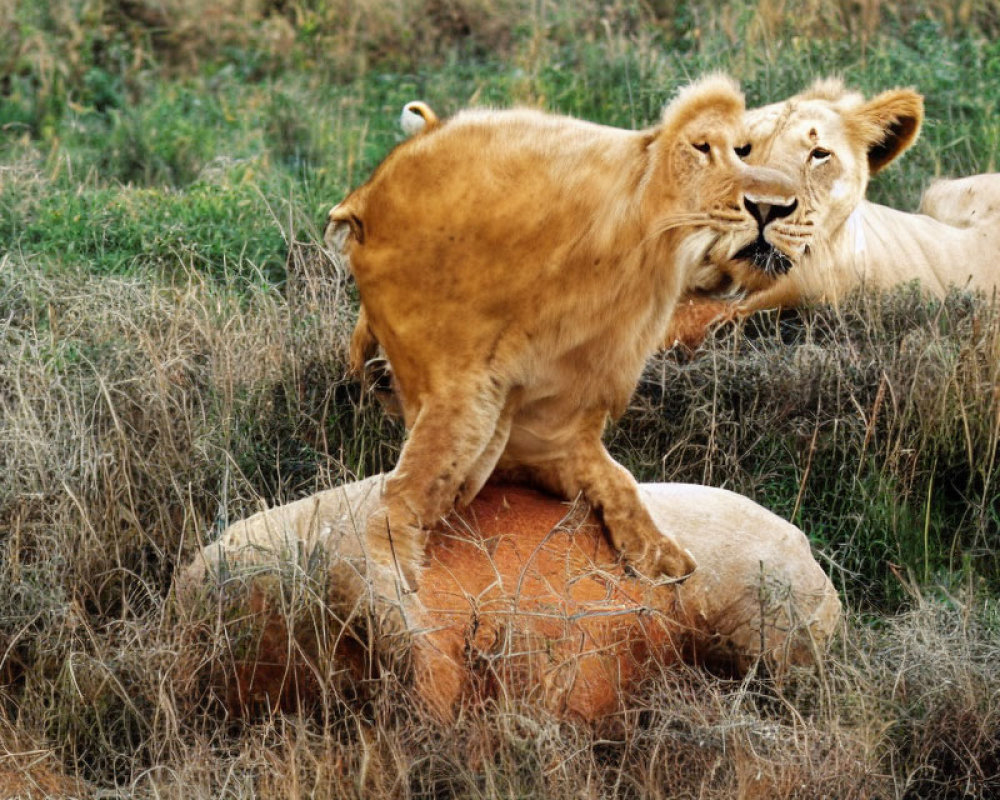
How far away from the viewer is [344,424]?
595 centimetres

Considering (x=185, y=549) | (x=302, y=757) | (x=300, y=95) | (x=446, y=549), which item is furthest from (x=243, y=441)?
(x=300, y=95)

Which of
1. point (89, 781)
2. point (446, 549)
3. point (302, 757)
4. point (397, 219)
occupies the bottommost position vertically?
point (89, 781)

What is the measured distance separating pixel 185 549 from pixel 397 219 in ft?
4.79

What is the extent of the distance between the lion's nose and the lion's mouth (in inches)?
1.8

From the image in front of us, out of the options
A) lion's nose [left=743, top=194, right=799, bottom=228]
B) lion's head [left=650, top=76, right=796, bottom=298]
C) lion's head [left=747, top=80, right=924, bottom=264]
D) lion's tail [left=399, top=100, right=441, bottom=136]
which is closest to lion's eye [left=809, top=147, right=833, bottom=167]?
lion's head [left=747, top=80, right=924, bottom=264]

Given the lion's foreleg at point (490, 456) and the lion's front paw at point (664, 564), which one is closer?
the lion's foreleg at point (490, 456)

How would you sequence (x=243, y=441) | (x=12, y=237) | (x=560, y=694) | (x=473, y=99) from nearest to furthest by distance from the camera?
(x=560, y=694) → (x=243, y=441) → (x=12, y=237) → (x=473, y=99)

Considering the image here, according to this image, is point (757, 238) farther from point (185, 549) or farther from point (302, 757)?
point (185, 549)

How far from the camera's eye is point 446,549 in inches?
181

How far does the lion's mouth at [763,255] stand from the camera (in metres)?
3.96

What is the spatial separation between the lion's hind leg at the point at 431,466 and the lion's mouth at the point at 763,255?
753 mm

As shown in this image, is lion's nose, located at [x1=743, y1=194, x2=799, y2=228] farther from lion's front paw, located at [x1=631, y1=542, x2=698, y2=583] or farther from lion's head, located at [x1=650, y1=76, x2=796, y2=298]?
lion's front paw, located at [x1=631, y1=542, x2=698, y2=583]

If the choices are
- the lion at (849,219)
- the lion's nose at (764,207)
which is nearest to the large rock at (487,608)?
the lion at (849,219)

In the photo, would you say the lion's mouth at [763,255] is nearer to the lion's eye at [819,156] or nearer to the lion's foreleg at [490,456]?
the lion's foreleg at [490,456]
